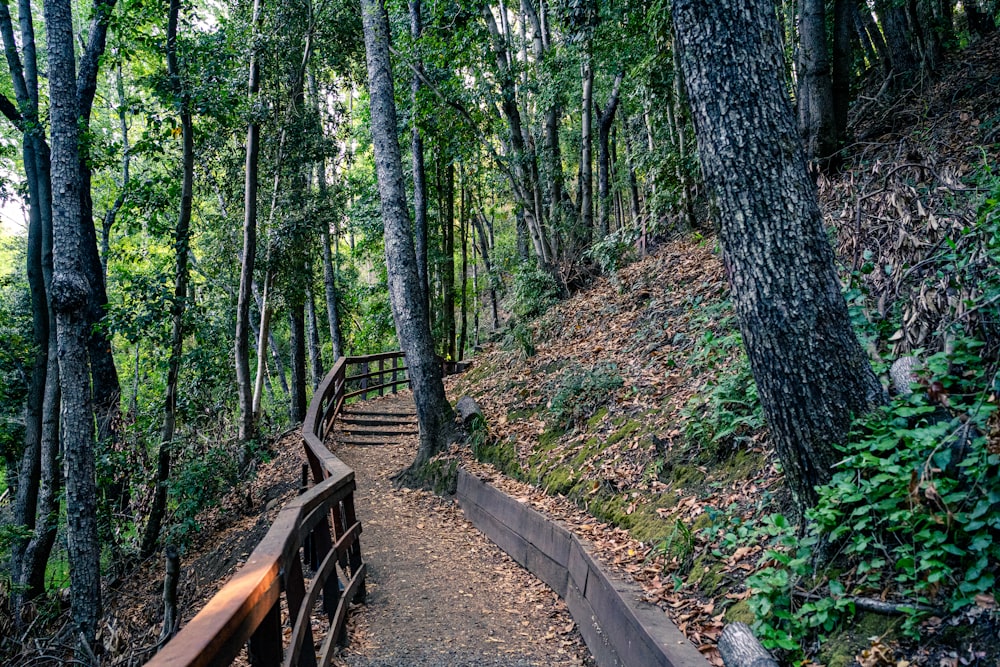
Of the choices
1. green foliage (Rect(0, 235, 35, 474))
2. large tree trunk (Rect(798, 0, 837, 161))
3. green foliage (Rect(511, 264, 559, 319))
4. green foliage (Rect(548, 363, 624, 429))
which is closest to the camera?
green foliage (Rect(548, 363, 624, 429))

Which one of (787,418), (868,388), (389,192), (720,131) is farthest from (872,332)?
(389,192)

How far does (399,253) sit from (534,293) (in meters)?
5.20

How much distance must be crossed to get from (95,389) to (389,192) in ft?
21.0

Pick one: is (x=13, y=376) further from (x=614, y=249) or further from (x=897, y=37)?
(x=897, y=37)

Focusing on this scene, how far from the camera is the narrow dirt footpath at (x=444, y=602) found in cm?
470

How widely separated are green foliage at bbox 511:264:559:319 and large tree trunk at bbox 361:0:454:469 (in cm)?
477

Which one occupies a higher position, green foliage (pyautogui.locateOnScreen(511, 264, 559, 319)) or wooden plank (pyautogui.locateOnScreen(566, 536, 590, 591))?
green foliage (pyautogui.locateOnScreen(511, 264, 559, 319))

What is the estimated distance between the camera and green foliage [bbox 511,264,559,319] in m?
14.2

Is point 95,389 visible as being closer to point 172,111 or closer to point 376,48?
point 172,111

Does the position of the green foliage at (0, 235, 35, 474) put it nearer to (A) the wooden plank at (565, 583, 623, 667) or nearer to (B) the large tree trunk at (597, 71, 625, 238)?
(A) the wooden plank at (565, 583, 623, 667)

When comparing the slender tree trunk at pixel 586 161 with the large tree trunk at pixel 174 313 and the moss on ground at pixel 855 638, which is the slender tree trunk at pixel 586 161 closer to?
the large tree trunk at pixel 174 313

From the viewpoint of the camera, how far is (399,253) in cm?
973

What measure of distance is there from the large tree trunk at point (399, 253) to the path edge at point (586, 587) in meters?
1.94

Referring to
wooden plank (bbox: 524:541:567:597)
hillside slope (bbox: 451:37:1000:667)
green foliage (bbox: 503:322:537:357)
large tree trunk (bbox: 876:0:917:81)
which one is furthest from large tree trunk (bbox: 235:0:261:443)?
large tree trunk (bbox: 876:0:917:81)
